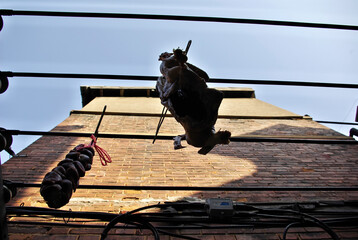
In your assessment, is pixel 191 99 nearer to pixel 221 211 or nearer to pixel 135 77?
pixel 135 77

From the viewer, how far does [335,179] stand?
14.8ft

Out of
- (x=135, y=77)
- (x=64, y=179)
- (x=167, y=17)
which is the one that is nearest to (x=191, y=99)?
(x=135, y=77)

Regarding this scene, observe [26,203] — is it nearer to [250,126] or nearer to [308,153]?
[308,153]

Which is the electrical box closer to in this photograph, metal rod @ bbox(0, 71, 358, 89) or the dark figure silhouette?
the dark figure silhouette

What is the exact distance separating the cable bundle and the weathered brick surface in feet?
2.35

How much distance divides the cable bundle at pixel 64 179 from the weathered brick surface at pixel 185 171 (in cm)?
72

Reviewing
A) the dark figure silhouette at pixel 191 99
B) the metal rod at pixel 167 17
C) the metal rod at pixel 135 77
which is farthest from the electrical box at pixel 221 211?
the metal rod at pixel 167 17

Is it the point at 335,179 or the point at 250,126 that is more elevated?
the point at 250,126

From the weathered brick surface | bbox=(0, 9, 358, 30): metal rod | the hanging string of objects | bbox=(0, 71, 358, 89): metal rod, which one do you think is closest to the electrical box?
the weathered brick surface

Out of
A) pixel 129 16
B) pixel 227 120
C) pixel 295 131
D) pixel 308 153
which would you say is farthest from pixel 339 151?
pixel 129 16

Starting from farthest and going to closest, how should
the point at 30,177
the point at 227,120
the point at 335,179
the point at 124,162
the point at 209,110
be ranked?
1. the point at 227,120
2. the point at 124,162
3. the point at 335,179
4. the point at 30,177
5. the point at 209,110

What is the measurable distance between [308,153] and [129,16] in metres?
4.78

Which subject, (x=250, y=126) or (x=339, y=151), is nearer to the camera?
(x=339, y=151)

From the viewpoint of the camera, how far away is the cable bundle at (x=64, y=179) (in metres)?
2.28
